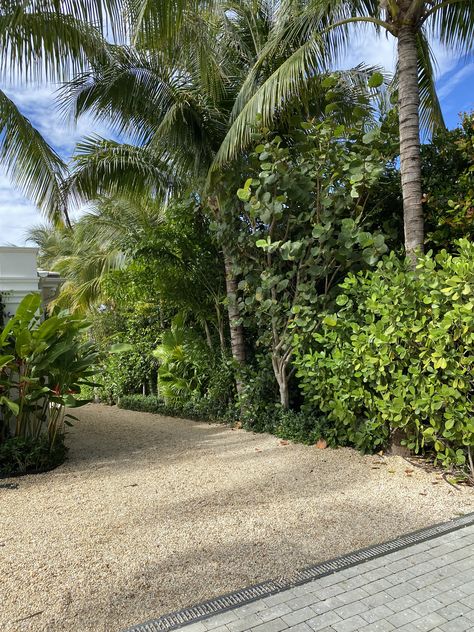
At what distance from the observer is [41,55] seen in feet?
20.3

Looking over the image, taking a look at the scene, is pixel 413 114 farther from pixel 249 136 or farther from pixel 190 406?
pixel 190 406

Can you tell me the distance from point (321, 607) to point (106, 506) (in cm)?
257

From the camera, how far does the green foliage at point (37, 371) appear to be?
19.0 feet

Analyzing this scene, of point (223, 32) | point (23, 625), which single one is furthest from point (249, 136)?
point (23, 625)

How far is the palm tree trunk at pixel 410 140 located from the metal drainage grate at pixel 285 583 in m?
3.18

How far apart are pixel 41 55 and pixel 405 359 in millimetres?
6008

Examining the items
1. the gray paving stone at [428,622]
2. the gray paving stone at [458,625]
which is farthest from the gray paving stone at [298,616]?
the gray paving stone at [458,625]

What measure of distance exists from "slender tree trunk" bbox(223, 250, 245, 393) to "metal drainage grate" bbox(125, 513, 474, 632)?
4783mm

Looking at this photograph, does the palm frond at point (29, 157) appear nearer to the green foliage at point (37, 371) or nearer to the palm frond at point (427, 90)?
the green foliage at point (37, 371)

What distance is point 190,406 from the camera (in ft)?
32.8

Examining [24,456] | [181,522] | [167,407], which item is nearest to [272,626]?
[181,522]

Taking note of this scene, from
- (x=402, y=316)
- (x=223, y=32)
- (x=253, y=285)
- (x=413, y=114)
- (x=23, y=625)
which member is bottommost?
(x=23, y=625)

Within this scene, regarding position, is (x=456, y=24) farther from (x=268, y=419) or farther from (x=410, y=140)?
(x=268, y=419)

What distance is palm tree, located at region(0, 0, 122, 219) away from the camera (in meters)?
5.72
